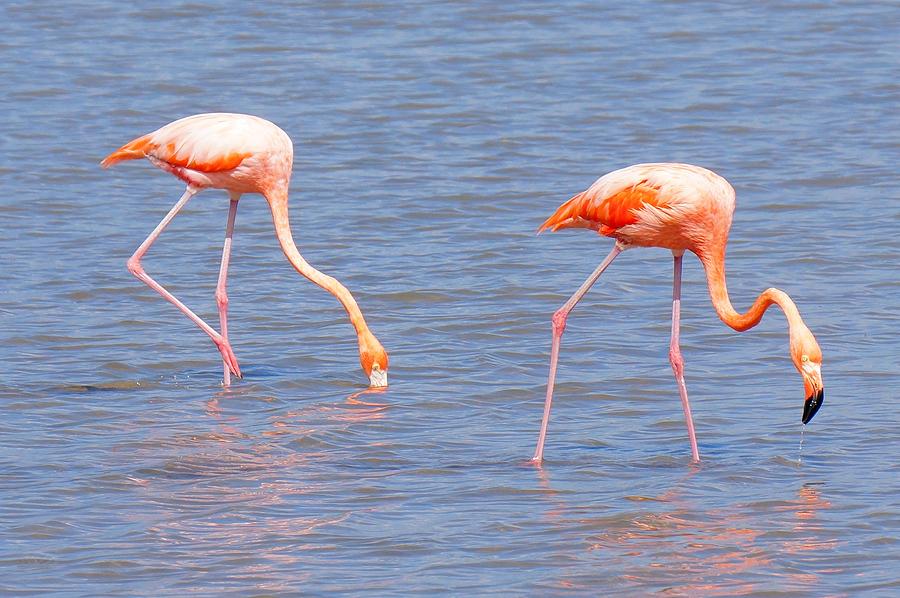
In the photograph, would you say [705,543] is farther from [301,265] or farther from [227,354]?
[301,265]

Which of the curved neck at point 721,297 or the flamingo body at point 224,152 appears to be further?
the flamingo body at point 224,152

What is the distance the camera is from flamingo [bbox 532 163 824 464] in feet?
22.7

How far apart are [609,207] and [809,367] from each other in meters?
1.21

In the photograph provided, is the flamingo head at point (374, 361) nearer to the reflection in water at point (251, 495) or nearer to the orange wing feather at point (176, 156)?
the reflection in water at point (251, 495)

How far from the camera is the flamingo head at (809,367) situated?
624 cm

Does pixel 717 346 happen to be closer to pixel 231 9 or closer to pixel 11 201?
pixel 11 201

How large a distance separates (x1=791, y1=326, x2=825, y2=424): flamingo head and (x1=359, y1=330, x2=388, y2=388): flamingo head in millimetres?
2095

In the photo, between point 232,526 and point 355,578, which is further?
point 232,526

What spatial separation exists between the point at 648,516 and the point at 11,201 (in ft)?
21.4

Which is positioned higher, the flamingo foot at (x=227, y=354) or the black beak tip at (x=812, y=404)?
the black beak tip at (x=812, y=404)

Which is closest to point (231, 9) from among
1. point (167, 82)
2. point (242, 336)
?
point (167, 82)

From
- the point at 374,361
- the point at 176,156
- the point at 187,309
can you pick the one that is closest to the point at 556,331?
the point at 374,361

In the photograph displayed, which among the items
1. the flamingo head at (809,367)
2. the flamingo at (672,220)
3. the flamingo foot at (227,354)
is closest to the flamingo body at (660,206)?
the flamingo at (672,220)

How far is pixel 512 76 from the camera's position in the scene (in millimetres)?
14602
